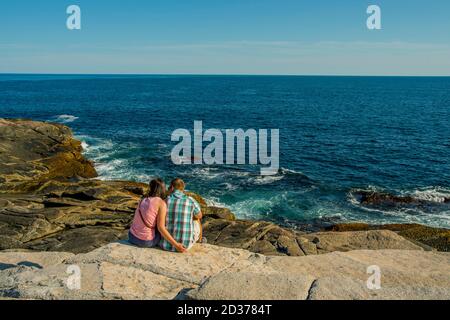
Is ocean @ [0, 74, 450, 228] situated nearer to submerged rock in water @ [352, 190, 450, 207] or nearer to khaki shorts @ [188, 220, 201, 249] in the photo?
submerged rock in water @ [352, 190, 450, 207]

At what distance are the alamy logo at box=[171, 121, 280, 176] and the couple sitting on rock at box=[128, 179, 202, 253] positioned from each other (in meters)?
31.2

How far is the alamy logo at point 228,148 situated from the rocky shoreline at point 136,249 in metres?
14.7

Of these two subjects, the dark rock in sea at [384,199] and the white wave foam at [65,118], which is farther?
the white wave foam at [65,118]

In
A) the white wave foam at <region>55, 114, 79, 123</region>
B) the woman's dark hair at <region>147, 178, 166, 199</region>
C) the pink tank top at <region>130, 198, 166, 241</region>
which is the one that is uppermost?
the white wave foam at <region>55, 114, 79, 123</region>

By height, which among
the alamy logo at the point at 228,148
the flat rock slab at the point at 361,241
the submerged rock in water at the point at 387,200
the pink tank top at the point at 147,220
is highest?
the pink tank top at the point at 147,220

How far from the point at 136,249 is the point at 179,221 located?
50.1 inches

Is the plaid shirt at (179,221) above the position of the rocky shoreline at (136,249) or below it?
above

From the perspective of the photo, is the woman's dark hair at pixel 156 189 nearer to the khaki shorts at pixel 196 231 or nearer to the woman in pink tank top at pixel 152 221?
the woman in pink tank top at pixel 152 221

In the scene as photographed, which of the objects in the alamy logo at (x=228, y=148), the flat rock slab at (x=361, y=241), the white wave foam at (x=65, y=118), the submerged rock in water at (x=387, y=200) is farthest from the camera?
the white wave foam at (x=65, y=118)

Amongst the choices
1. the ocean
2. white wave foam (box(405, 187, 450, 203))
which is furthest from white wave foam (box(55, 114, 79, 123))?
white wave foam (box(405, 187, 450, 203))

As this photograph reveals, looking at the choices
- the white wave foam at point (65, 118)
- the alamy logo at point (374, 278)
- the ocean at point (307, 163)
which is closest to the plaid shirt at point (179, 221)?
the alamy logo at point (374, 278)

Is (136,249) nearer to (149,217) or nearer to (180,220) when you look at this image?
(149,217)

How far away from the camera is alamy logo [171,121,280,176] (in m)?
45.8

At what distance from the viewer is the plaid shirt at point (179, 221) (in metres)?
10.3
